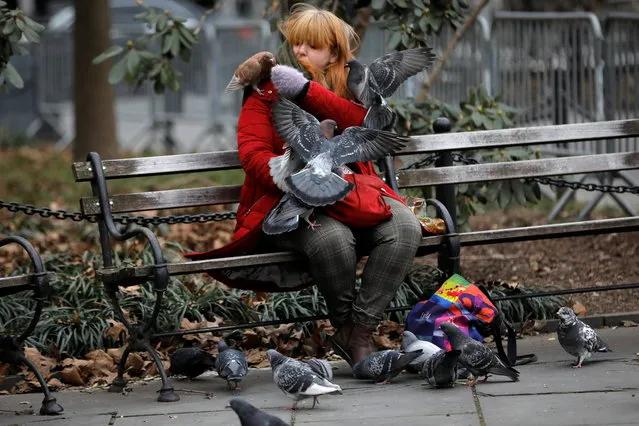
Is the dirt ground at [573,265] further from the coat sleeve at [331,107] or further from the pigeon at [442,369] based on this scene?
the coat sleeve at [331,107]

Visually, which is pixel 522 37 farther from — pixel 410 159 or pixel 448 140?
pixel 448 140

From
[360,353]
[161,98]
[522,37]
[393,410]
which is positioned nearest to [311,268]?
[360,353]

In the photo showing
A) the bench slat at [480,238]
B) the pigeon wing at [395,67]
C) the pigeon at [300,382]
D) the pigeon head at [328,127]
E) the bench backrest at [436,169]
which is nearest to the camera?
the pigeon at [300,382]

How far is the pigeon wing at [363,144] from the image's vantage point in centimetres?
539

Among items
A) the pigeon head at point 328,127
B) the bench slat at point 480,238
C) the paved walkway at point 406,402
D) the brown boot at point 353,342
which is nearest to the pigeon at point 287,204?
the pigeon head at point 328,127

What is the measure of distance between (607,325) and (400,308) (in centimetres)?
126

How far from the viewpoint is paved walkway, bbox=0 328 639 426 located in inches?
186

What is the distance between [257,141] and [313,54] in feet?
1.64

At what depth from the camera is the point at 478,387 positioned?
5.20 metres

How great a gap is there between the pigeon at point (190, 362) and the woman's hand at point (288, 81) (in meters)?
1.24

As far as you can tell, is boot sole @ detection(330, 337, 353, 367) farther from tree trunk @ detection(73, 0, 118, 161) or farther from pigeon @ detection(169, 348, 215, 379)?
tree trunk @ detection(73, 0, 118, 161)

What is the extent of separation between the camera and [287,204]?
17.7 ft

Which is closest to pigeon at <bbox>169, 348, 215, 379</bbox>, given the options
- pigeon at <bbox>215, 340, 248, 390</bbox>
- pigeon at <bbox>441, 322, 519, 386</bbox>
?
pigeon at <bbox>215, 340, 248, 390</bbox>

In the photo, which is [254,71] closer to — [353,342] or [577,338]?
[353,342]
